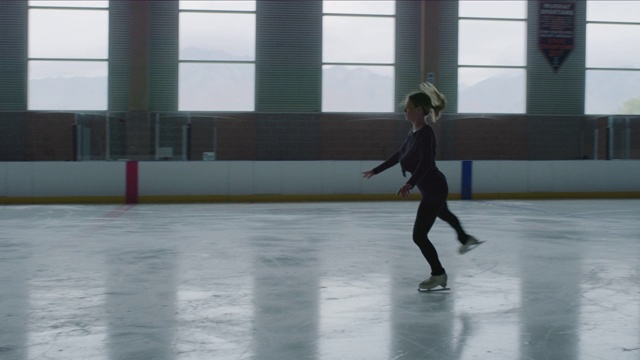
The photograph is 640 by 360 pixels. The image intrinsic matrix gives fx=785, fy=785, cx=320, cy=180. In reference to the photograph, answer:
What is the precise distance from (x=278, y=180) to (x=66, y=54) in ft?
22.8

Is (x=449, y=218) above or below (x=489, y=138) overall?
below

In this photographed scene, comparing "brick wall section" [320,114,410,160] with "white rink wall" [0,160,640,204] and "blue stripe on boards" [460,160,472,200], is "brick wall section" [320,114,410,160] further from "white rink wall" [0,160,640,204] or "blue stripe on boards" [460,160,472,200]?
"blue stripe on boards" [460,160,472,200]

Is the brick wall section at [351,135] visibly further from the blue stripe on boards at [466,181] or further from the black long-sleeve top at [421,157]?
the black long-sleeve top at [421,157]

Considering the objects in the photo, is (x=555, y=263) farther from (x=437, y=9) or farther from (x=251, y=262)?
(x=437, y=9)

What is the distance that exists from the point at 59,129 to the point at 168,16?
4.25 meters

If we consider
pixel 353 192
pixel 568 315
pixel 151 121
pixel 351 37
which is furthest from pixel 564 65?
pixel 568 315

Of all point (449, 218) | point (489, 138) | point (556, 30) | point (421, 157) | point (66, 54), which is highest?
point (556, 30)

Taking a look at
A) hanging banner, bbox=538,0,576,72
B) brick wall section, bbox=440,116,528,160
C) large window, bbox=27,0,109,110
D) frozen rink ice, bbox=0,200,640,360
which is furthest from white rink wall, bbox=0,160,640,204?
frozen rink ice, bbox=0,200,640,360

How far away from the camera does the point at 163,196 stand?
1841 centimetres

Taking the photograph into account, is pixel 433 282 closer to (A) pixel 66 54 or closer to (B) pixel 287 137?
(B) pixel 287 137

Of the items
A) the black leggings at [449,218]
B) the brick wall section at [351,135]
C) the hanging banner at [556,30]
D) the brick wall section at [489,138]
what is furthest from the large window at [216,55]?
the black leggings at [449,218]

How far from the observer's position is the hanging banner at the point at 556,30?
898 inches

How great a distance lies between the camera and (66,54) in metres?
20.9

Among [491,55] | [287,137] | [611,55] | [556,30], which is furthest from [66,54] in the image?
[611,55]
